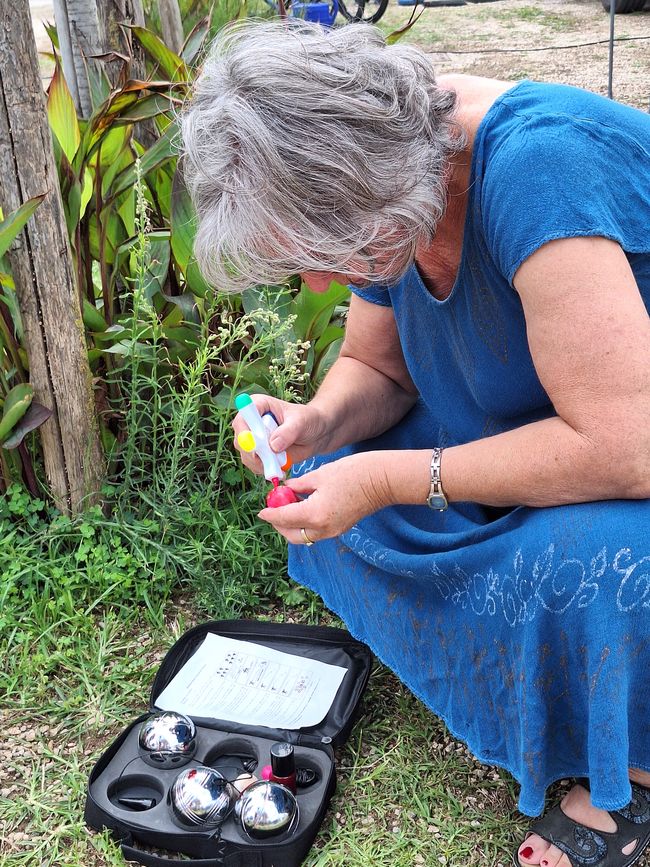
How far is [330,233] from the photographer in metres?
1.32

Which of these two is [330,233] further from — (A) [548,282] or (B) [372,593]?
(B) [372,593]

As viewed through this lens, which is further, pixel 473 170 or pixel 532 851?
pixel 532 851

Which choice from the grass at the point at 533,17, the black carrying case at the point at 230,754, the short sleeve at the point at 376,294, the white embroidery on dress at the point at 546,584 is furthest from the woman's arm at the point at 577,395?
the grass at the point at 533,17

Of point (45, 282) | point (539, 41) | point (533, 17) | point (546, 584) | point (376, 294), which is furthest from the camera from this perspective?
point (533, 17)

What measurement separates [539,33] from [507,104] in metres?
7.93

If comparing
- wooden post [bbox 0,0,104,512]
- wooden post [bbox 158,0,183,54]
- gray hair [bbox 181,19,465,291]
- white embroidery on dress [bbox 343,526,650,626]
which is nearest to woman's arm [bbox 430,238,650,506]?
white embroidery on dress [bbox 343,526,650,626]

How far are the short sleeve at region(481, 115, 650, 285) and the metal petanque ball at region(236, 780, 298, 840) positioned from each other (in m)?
0.91

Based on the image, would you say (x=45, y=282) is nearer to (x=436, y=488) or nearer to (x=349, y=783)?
(x=436, y=488)

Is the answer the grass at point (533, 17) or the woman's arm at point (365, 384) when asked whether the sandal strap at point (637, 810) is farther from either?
the grass at point (533, 17)

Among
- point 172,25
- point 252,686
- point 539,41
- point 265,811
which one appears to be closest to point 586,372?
point 265,811

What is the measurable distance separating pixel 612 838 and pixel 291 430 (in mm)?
881

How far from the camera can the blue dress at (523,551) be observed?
4.35ft

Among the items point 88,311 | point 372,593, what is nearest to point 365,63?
point 372,593

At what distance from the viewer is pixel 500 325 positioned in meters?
1.53
